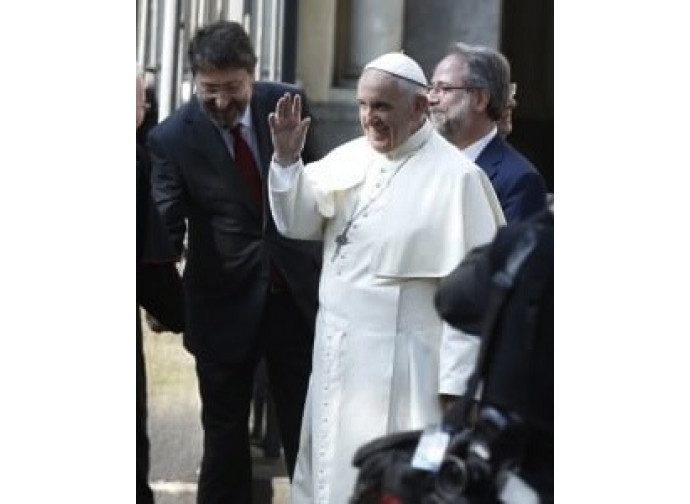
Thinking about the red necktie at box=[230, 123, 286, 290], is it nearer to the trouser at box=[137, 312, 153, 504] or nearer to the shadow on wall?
the trouser at box=[137, 312, 153, 504]

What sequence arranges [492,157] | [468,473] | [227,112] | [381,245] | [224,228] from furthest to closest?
[224,228]
[227,112]
[492,157]
[381,245]
[468,473]

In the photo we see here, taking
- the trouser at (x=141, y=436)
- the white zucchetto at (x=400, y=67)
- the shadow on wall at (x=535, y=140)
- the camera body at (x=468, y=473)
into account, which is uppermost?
the white zucchetto at (x=400, y=67)

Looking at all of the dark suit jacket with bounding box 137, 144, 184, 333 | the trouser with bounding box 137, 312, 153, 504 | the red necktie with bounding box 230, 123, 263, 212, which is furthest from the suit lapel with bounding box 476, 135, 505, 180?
the trouser with bounding box 137, 312, 153, 504

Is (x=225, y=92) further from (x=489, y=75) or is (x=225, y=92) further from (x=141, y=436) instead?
(x=141, y=436)

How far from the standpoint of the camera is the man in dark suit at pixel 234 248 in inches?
277

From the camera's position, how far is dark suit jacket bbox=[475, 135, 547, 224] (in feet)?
21.9

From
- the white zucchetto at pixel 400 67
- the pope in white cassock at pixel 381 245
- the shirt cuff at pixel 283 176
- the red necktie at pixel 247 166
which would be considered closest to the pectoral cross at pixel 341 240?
the pope in white cassock at pixel 381 245

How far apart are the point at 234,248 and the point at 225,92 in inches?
19.9

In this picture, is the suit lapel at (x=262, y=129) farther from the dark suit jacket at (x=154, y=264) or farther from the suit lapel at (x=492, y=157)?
the suit lapel at (x=492, y=157)

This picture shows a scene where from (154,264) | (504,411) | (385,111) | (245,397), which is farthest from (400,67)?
(504,411)

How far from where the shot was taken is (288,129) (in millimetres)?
6387

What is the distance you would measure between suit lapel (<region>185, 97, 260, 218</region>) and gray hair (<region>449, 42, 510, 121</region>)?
0.75m
